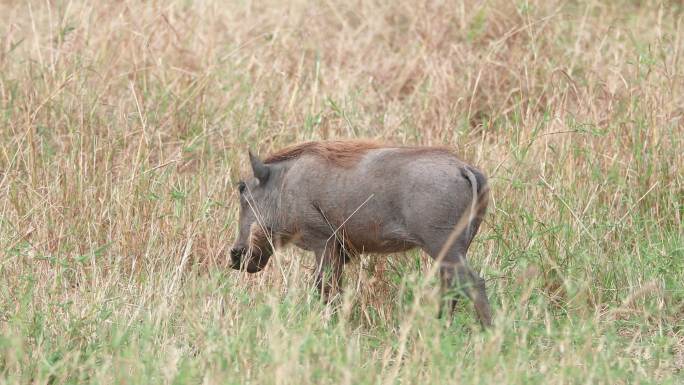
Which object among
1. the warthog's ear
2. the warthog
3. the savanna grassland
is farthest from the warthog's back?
the savanna grassland

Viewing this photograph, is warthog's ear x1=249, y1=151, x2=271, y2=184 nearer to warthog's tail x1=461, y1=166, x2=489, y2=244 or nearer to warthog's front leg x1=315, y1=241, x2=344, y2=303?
warthog's front leg x1=315, y1=241, x2=344, y2=303

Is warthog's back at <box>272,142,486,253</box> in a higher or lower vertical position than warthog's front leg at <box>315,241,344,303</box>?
higher

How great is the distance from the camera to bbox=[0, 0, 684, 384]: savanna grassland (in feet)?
13.6

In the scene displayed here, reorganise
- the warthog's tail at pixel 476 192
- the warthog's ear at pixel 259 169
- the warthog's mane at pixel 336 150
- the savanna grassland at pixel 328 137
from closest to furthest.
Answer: the savanna grassland at pixel 328 137 < the warthog's tail at pixel 476 192 < the warthog's mane at pixel 336 150 < the warthog's ear at pixel 259 169

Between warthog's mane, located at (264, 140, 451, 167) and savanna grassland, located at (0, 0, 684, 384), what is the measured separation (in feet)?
1.72

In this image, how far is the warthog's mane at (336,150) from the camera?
4.84m

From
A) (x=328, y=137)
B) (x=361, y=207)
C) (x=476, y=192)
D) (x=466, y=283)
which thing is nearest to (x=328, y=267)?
(x=361, y=207)

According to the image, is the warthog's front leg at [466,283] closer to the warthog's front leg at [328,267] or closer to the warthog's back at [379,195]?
the warthog's back at [379,195]

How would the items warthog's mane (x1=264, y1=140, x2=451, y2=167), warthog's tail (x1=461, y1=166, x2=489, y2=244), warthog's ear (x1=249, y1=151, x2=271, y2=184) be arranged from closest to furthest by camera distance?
warthog's tail (x1=461, y1=166, x2=489, y2=244)
warthog's mane (x1=264, y1=140, x2=451, y2=167)
warthog's ear (x1=249, y1=151, x2=271, y2=184)

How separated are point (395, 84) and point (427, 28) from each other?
0.58 meters

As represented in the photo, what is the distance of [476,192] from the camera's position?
14.5 feet

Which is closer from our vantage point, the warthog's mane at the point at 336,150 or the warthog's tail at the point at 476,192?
the warthog's tail at the point at 476,192

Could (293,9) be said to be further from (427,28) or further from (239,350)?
(239,350)

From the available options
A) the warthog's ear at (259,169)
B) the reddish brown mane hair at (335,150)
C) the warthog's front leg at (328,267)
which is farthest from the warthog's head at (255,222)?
the warthog's front leg at (328,267)
